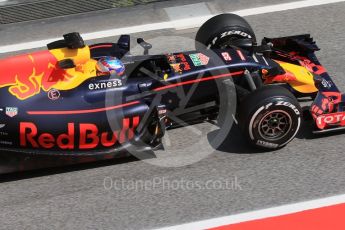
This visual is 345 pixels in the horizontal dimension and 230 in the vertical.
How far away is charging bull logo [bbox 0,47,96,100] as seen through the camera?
625 centimetres

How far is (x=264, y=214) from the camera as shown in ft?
19.1

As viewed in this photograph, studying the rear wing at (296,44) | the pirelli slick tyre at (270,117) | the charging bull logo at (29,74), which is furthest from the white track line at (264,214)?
the rear wing at (296,44)

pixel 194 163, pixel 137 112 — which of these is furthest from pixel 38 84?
pixel 194 163

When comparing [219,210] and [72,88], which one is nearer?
[219,210]

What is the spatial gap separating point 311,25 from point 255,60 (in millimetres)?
2576

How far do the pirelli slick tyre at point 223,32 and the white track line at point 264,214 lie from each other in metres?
2.36

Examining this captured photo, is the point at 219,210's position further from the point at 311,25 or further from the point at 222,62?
the point at 311,25

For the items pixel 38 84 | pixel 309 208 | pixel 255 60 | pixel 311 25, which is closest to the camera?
pixel 309 208

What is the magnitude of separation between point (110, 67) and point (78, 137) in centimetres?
81

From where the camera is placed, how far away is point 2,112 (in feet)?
19.8

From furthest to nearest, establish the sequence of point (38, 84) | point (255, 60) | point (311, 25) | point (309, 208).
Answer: point (311, 25) < point (255, 60) < point (38, 84) < point (309, 208)

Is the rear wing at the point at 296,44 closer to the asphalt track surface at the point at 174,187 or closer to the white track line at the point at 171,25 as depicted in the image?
the asphalt track surface at the point at 174,187

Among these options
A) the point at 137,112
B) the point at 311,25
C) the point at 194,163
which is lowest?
the point at 194,163

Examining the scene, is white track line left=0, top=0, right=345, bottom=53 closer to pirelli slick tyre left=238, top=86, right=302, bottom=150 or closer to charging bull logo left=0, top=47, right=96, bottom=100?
charging bull logo left=0, top=47, right=96, bottom=100
